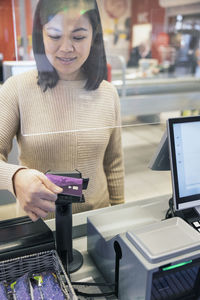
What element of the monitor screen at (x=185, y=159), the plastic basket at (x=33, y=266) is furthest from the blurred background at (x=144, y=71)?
the plastic basket at (x=33, y=266)

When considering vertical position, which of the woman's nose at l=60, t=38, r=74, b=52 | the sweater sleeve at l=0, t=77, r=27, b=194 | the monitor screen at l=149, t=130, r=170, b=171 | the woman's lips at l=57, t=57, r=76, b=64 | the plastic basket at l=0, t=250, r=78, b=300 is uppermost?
the woman's nose at l=60, t=38, r=74, b=52

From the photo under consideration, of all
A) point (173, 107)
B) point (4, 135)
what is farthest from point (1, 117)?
point (173, 107)

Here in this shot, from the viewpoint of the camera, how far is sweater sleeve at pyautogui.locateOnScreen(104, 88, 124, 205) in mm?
1405

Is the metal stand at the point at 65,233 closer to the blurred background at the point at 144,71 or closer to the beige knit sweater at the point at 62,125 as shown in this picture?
the beige knit sweater at the point at 62,125

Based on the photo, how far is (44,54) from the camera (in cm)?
98

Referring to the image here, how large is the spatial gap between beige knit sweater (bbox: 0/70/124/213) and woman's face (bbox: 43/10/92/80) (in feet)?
0.35

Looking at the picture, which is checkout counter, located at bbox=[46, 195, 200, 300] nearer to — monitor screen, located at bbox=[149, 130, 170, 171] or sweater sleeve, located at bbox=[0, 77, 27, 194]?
monitor screen, located at bbox=[149, 130, 170, 171]

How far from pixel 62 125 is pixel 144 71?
452 cm

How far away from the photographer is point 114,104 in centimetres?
130

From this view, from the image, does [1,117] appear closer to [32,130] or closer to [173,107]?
[32,130]

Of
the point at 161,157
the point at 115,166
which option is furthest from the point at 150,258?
the point at 115,166

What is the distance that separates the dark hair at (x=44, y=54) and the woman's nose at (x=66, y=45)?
0.22 feet

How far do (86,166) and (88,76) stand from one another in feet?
1.30

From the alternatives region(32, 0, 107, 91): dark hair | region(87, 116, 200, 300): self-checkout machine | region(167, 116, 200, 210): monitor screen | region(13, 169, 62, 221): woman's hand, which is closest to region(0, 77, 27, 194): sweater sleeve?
region(32, 0, 107, 91): dark hair
